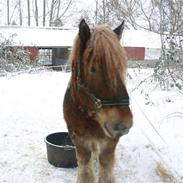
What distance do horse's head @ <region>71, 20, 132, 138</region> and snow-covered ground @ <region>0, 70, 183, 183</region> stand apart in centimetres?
163

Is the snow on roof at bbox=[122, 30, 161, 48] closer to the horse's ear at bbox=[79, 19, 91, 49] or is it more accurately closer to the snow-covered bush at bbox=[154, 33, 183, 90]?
the snow-covered bush at bbox=[154, 33, 183, 90]

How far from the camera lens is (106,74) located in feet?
9.02

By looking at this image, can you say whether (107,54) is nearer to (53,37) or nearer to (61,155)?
(61,155)

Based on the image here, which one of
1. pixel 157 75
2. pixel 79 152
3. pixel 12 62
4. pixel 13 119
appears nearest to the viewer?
pixel 79 152

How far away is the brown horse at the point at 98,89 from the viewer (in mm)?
2740

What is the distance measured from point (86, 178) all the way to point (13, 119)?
2623 millimetres

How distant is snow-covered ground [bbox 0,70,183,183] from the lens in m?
4.26

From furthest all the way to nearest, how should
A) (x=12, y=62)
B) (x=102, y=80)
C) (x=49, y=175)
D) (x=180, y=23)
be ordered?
1. (x=12, y=62)
2. (x=180, y=23)
3. (x=49, y=175)
4. (x=102, y=80)

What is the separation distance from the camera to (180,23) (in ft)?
25.5

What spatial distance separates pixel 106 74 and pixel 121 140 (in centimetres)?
248

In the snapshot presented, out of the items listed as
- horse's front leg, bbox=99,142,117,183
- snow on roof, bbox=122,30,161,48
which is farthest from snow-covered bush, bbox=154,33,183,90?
snow on roof, bbox=122,30,161,48

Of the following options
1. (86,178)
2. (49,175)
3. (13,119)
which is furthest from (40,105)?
(86,178)

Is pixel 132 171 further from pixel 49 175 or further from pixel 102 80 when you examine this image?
pixel 102 80

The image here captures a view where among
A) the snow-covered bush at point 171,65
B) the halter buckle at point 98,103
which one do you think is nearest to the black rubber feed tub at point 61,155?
the halter buckle at point 98,103
